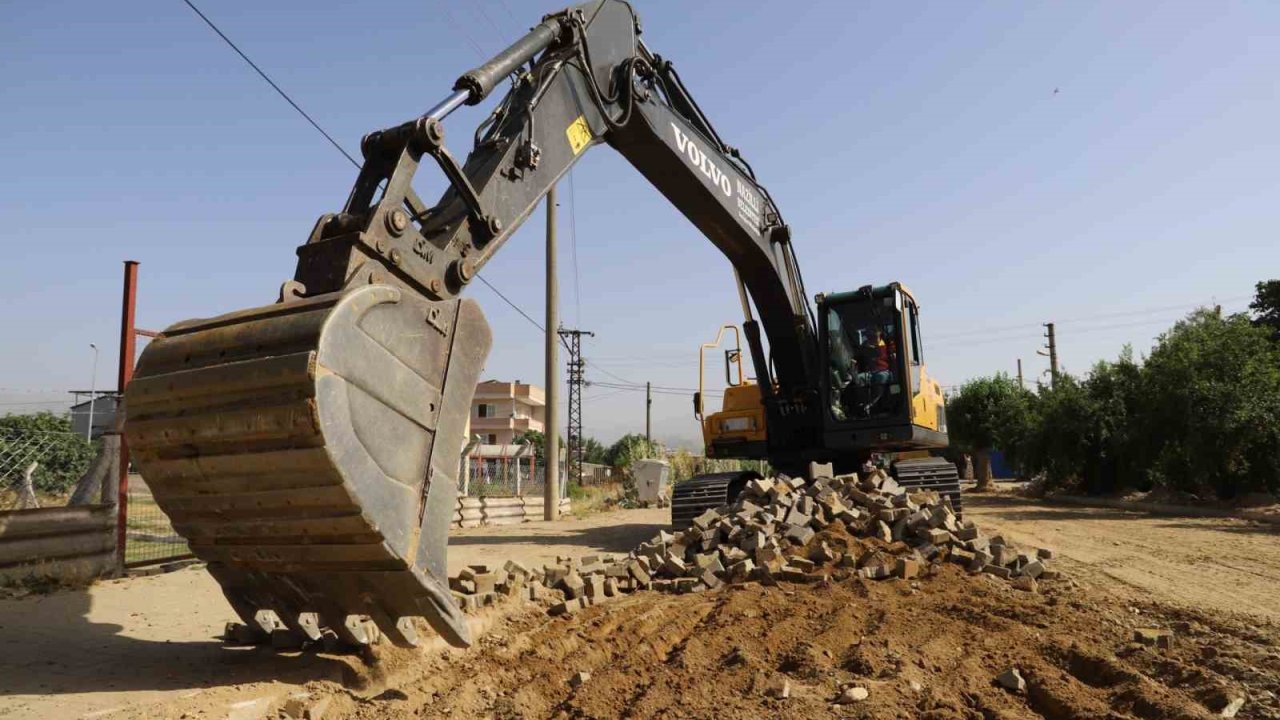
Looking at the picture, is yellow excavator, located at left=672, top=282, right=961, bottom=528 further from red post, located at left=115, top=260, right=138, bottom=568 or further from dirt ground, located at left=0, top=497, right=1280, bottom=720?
red post, located at left=115, top=260, right=138, bottom=568

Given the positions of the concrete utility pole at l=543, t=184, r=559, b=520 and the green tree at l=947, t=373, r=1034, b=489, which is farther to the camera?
the green tree at l=947, t=373, r=1034, b=489

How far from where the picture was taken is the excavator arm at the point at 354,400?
360 cm

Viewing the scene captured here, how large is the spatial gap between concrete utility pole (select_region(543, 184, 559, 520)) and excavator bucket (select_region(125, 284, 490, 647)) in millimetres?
14365

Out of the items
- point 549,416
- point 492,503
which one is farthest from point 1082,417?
point 492,503

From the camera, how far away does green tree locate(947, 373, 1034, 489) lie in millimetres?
32656

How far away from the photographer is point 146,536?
33.3 feet

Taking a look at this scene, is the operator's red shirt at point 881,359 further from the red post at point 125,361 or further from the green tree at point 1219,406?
the green tree at point 1219,406

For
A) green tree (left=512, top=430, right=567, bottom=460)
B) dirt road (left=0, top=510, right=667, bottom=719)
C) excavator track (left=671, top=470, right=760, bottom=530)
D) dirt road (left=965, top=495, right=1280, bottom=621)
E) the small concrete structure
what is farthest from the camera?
green tree (left=512, top=430, right=567, bottom=460)

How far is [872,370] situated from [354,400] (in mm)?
8030

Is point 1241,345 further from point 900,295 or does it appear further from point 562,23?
point 562,23

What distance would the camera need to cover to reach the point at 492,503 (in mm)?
17828

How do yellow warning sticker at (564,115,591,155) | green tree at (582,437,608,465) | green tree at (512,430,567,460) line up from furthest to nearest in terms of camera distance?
green tree at (582,437,608,465) < green tree at (512,430,567,460) < yellow warning sticker at (564,115,591,155)

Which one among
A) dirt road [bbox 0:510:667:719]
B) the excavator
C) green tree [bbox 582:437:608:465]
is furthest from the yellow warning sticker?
green tree [bbox 582:437:608:465]

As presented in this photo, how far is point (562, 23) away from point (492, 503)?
42.8ft
